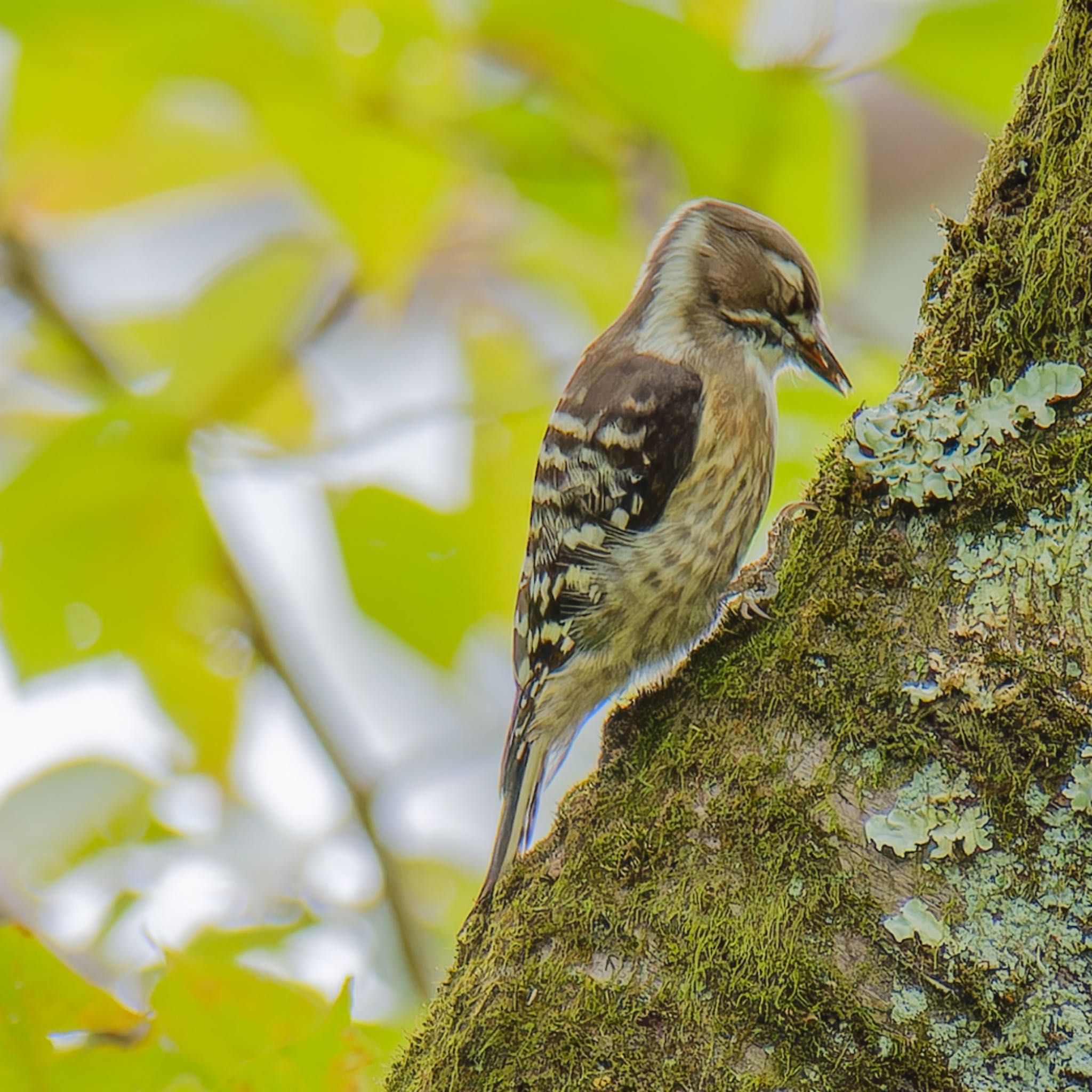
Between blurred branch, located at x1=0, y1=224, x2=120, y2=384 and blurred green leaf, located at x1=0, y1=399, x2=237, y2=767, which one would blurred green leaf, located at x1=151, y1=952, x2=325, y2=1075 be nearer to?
blurred green leaf, located at x1=0, y1=399, x2=237, y2=767

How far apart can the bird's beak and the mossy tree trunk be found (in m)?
0.79

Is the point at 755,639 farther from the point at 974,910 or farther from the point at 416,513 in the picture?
the point at 416,513

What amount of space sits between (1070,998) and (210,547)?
6.13 feet

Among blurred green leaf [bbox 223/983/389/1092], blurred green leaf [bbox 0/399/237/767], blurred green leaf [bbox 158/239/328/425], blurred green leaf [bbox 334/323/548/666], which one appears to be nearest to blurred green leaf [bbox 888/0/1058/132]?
blurred green leaf [bbox 334/323/548/666]

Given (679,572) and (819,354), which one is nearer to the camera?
(679,572)

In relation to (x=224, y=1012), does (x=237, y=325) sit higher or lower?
higher

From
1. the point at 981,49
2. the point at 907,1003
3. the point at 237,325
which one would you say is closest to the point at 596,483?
the point at 237,325

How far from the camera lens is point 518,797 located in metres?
2.17

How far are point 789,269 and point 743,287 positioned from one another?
0.12 meters

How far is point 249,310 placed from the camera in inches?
83.7

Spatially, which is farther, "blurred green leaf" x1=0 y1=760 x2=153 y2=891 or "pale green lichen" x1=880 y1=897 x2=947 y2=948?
"blurred green leaf" x1=0 y1=760 x2=153 y2=891

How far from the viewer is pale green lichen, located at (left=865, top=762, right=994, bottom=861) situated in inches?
52.4

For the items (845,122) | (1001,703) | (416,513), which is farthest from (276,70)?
(1001,703)

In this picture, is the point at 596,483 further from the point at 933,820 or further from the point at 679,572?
the point at 933,820
